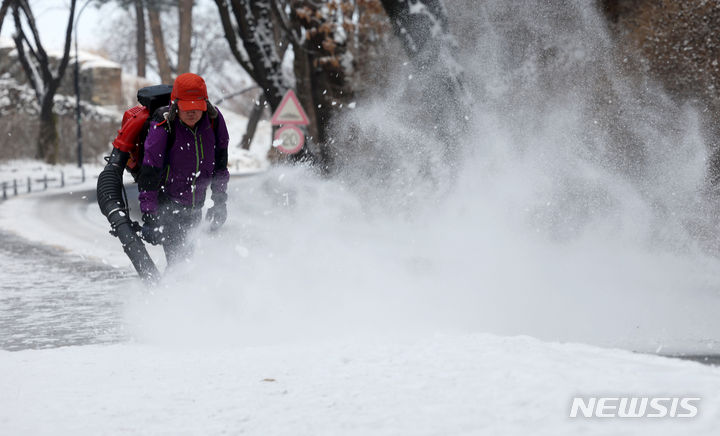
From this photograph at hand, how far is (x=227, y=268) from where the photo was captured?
24.7ft

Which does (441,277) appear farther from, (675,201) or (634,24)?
(634,24)

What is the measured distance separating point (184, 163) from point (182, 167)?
3cm

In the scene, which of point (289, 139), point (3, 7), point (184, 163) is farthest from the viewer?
point (3, 7)

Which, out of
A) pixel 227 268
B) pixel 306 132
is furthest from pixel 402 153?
pixel 227 268

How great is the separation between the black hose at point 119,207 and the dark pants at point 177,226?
0.72 feet

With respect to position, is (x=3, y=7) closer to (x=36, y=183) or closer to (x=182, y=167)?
(x=36, y=183)

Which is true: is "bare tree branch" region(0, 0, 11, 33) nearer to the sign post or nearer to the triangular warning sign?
the sign post

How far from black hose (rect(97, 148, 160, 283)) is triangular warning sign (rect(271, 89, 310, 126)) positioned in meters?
10.8

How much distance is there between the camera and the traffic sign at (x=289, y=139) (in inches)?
679

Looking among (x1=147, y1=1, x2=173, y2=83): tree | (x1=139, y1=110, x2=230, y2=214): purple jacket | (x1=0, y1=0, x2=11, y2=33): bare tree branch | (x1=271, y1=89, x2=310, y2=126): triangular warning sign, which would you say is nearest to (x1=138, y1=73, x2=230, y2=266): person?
(x1=139, y1=110, x2=230, y2=214): purple jacket

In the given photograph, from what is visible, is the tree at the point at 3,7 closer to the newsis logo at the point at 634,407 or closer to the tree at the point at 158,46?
the tree at the point at 158,46

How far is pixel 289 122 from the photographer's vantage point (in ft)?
56.5

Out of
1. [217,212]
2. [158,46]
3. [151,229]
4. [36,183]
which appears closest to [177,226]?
[151,229]

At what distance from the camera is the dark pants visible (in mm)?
6320
